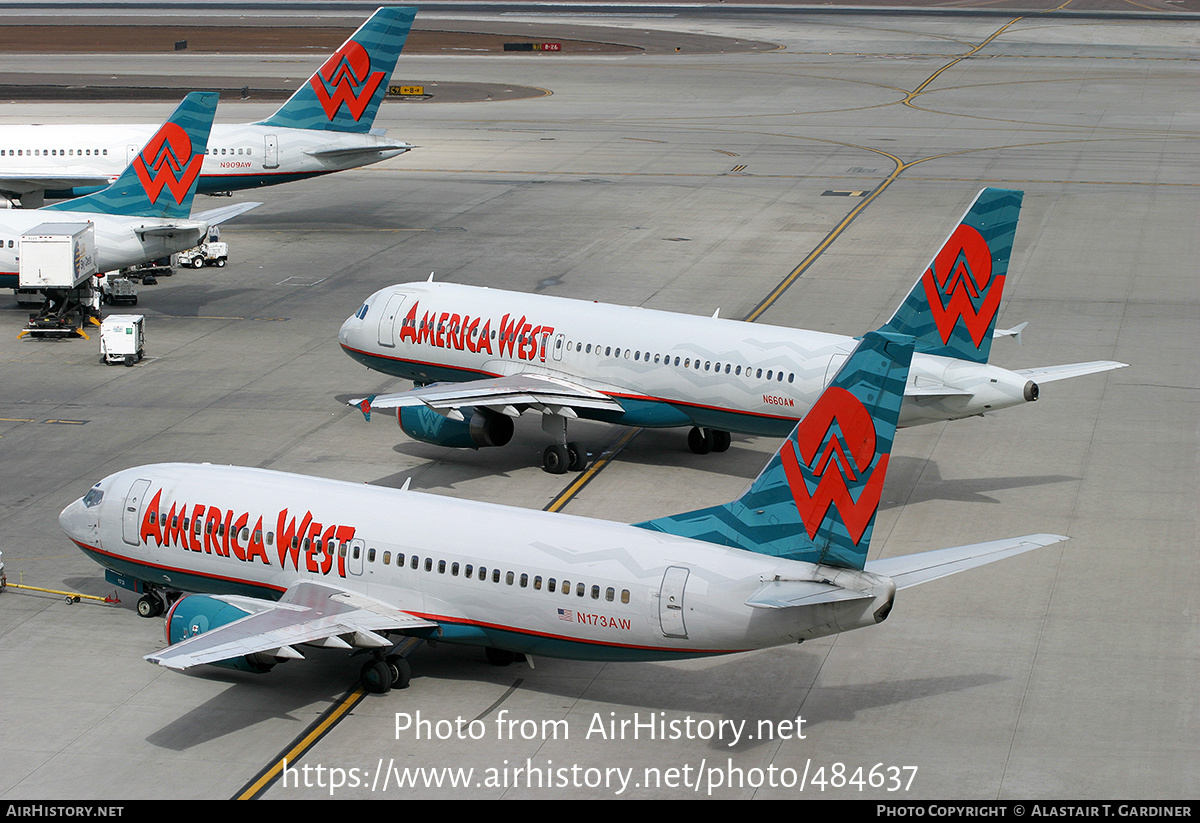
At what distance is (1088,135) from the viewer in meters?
97.6

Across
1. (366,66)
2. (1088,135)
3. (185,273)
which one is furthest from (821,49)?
(185,273)

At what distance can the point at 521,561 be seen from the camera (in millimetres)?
28094

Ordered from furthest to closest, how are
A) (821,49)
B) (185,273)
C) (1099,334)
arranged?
(821,49) → (185,273) → (1099,334)

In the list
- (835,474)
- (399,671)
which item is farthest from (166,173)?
(835,474)

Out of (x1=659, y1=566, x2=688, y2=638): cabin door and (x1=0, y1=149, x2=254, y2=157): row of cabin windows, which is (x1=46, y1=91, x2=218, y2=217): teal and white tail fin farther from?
(x1=659, y1=566, x2=688, y2=638): cabin door

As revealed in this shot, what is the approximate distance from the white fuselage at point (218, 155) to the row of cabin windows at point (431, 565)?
46.0 metres

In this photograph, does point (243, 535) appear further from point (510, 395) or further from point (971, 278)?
point (971, 278)

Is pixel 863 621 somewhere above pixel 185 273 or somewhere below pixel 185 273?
above

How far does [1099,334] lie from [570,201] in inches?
1322

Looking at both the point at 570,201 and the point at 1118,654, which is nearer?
the point at 1118,654

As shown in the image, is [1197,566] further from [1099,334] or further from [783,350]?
[1099,334]

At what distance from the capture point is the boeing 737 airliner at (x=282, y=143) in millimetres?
74188

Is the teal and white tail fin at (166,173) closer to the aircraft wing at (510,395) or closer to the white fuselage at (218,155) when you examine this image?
the white fuselage at (218,155)

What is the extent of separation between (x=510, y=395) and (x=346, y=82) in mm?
37667
